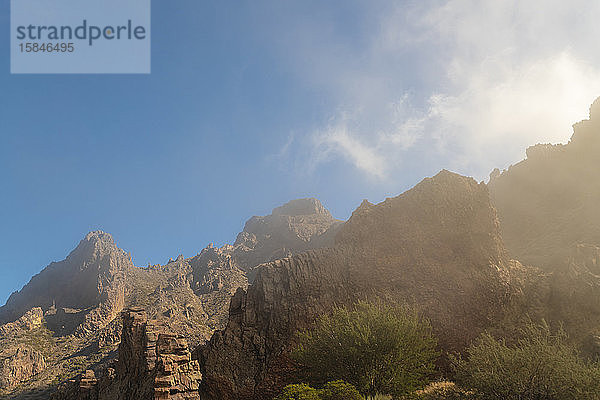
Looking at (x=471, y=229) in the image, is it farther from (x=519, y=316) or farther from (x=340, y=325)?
(x=340, y=325)

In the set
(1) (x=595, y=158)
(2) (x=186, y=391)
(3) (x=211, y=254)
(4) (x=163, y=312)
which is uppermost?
(1) (x=595, y=158)

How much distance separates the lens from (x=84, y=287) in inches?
4003

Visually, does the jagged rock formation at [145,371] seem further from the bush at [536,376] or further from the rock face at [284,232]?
the rock face at [284,232]

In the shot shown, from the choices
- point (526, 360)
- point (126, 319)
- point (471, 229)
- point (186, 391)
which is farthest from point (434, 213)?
point (126, 319)

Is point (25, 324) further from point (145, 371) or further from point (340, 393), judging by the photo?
point (340, 393)

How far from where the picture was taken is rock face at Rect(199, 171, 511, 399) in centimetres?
3094

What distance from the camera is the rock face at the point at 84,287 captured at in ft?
287

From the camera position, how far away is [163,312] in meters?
68.0

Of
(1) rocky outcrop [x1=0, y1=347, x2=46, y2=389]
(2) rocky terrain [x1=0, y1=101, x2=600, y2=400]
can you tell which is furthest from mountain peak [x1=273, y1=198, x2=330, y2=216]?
(1) rocky outcrop [x1=0, y1=347, x2=46, y2=389]

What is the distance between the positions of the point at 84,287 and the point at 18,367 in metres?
36.5

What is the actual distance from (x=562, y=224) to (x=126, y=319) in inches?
2867

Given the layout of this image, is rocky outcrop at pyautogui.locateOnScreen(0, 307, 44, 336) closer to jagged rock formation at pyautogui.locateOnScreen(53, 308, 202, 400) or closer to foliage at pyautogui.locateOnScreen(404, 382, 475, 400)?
jagged rock formation at pyautogui.locateOnScreen(53, 308, 202, 400)

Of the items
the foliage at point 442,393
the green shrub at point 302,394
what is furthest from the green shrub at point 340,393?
the foliage at point 442,393

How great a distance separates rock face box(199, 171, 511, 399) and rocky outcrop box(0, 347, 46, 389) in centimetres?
6288
